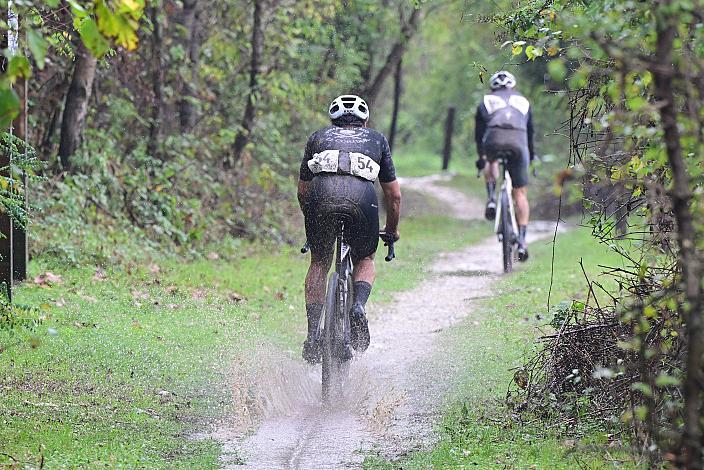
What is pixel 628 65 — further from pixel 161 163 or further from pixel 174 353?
pixel 161 163

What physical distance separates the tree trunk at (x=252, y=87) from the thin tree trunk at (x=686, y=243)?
12225 mm

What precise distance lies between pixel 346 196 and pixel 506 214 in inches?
230

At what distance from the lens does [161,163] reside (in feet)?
46.5

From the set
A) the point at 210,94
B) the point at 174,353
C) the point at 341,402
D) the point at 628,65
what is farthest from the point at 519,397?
the point at 210,94

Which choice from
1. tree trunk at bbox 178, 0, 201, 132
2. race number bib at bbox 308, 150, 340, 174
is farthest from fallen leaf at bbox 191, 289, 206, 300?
tree trunk at bbox 178, 0, 201, 132

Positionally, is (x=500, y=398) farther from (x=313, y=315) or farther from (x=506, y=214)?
(x=506, y=214)

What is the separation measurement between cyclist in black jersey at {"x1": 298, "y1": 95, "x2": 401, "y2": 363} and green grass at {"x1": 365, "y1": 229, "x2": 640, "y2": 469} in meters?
0.97

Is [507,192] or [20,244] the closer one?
[20,244]

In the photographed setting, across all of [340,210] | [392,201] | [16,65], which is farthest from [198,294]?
[16,65]

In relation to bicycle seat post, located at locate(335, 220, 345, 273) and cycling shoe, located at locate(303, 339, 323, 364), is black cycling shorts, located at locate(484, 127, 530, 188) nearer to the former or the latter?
bicycle seat post, located at locate(335, 220, 345, 273)

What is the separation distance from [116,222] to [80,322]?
4.19 m

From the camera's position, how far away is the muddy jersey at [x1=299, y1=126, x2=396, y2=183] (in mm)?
7188

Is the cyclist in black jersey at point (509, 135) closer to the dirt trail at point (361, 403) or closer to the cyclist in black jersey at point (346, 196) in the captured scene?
the dirt trail at point (361, 403)

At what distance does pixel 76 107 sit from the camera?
496 inches
